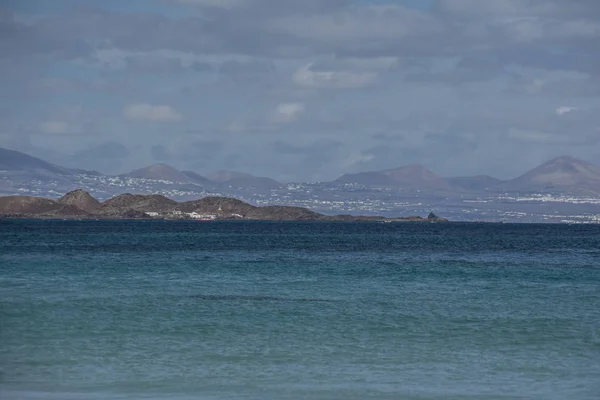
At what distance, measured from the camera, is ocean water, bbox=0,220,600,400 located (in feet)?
81.0

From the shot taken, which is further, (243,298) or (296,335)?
(243,298)

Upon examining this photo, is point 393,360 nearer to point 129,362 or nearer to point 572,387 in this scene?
point 572,387

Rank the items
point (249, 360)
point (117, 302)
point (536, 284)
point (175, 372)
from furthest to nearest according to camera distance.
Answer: point (536, 284) < point (117, 302) < point (249, 360) < point (175, 372)

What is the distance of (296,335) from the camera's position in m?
32.5

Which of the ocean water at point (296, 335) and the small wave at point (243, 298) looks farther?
the small wave at point (243, 298)

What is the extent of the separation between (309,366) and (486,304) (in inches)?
667

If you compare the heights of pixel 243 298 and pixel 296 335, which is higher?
pixel 243 298

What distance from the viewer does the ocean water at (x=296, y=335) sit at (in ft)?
81.0

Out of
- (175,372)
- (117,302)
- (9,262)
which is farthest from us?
(9,262)

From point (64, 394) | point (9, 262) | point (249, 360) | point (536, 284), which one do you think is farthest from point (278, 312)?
point (9, 262)

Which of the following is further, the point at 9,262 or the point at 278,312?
the point at 9,262

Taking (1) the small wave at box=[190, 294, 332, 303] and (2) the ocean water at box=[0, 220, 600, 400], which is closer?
(2) the ocean water at box=[0, 220, 600, 400]

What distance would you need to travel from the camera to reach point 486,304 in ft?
138

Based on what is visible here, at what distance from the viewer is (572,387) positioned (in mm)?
24625
